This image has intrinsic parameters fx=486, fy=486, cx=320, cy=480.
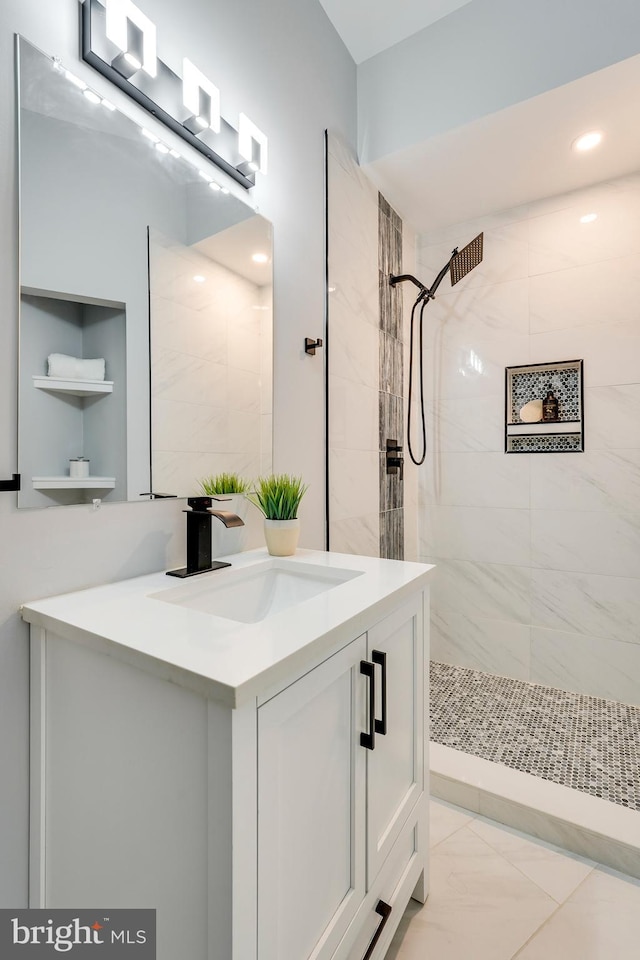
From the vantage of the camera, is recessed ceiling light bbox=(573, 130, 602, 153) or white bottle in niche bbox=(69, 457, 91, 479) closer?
white bottle in niche bbox=(69, 457, 91, 479)

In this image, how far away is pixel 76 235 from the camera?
986mm

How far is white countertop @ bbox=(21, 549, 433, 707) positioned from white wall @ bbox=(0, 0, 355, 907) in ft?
0.27

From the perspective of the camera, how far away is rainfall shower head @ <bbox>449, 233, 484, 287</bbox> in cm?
247

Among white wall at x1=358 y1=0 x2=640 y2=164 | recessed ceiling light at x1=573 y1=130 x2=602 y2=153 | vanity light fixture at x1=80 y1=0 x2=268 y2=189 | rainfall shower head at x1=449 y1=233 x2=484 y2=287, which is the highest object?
white wall at x1=358 y1=0 x2=640 y2=164

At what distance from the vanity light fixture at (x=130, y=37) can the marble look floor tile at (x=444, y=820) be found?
214 centimetres

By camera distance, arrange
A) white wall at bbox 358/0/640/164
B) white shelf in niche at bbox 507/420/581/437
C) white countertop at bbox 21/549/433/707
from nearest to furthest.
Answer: white countertop at bbox 21/549/433/707 → white wall at bbox 358/0/640/164 → white shelf in niche at bbox 507/420/581/437

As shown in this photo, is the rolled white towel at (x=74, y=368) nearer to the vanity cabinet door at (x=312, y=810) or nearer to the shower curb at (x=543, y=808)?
the vanity cabinet door at (x=312, y=810)

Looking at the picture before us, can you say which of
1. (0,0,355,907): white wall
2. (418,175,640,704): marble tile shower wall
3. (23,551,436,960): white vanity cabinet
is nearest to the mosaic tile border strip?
(418,175,640,704): marble tile shower wall

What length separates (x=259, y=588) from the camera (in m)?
1.24

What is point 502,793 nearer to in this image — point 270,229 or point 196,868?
point 196,868

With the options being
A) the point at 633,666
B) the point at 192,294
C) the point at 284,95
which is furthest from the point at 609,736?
the point at 284,95

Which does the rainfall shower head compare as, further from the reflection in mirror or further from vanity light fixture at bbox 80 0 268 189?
the reflection in mirror

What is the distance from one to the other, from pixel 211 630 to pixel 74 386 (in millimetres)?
577

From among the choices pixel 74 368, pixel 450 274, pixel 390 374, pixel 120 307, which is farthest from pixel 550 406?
pixel 74 368
